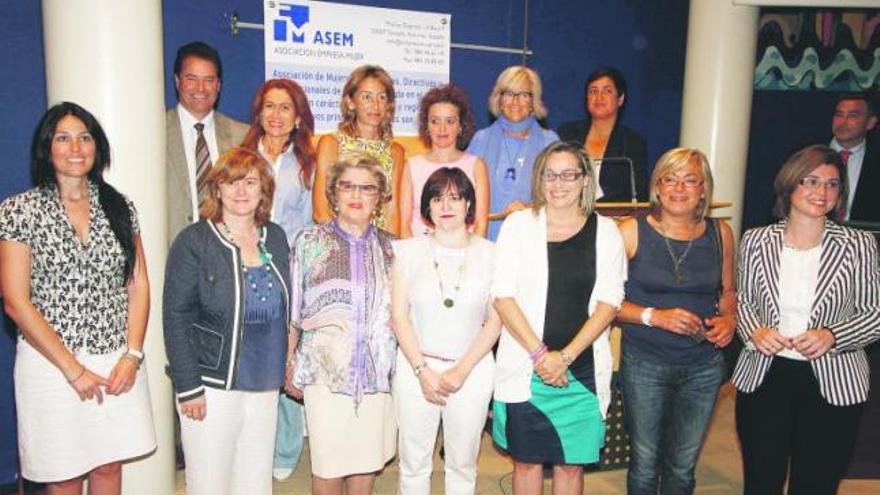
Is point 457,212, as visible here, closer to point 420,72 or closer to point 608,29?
point 420,72

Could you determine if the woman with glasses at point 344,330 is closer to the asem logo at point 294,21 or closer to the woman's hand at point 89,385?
the woman's hand at point 89,385

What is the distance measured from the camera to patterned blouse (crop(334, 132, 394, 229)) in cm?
351

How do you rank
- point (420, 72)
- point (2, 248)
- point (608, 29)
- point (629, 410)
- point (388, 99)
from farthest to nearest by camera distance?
point (608, 29) < point (420, 72) < point (388, 99) < point (629, 410) < point (2, 248)

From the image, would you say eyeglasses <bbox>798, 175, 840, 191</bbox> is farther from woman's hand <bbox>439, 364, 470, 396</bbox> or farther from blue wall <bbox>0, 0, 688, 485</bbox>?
blue wall <bbox>0, 0, 688, 485</bbox>

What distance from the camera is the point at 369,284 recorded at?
2.78 m

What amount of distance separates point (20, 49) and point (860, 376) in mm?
4278

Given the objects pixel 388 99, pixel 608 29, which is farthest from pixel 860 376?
pixel 608 29

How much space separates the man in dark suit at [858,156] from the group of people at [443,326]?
A: 251cm

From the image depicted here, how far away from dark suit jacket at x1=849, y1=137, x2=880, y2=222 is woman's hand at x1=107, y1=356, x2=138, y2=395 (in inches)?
187

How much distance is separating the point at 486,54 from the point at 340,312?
355 centimetres

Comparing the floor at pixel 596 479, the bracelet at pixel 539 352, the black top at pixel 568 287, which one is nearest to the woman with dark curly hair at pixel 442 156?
the black top at pixel 568 287

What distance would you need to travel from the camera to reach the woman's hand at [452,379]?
2773 millimetres

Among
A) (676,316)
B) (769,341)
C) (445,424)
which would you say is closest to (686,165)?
(676,316)

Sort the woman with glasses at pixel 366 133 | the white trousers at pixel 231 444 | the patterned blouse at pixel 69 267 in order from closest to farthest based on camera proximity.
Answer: the patterned blouse at pixel 69 267 → the white trousers at pixel 231 444 → the woman with glasses at pixel 366 133
